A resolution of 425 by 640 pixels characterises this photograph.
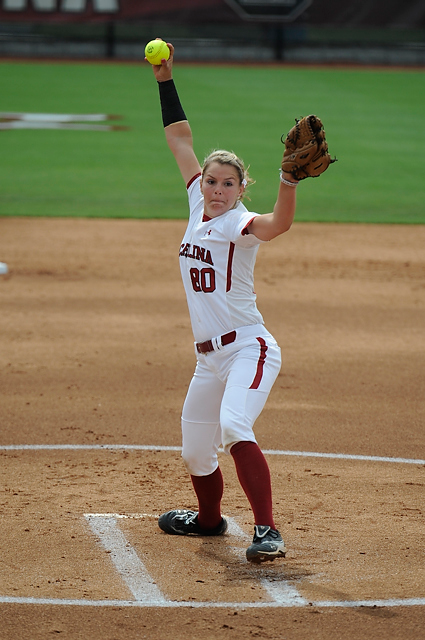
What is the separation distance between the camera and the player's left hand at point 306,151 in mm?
4000

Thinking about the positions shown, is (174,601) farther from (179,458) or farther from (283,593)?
(179,458)

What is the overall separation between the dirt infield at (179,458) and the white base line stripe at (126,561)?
0.03 ft

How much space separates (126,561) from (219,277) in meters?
1.42

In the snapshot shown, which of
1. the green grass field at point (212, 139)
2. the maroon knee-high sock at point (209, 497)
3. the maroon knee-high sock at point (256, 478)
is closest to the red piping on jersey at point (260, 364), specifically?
the maroon knee-high sock at point (256, 478)

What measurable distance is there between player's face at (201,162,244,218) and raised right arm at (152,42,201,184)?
1.65ft

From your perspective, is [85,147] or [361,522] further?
[85,147]

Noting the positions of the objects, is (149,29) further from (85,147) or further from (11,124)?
(85,147)

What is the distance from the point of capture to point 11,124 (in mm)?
21703

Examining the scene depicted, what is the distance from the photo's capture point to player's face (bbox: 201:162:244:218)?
441 centimetres

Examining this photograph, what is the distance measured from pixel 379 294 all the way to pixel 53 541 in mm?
6522

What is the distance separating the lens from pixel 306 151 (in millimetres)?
3992

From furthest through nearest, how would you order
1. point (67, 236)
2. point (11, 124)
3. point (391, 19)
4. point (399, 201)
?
point (391, 19)
point (11, 124)
point (399, 201)
point (67, 236)

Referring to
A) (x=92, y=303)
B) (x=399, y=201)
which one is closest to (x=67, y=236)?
(x=92, y=303)

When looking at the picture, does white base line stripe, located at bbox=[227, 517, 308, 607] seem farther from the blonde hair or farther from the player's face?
the blonde hair
